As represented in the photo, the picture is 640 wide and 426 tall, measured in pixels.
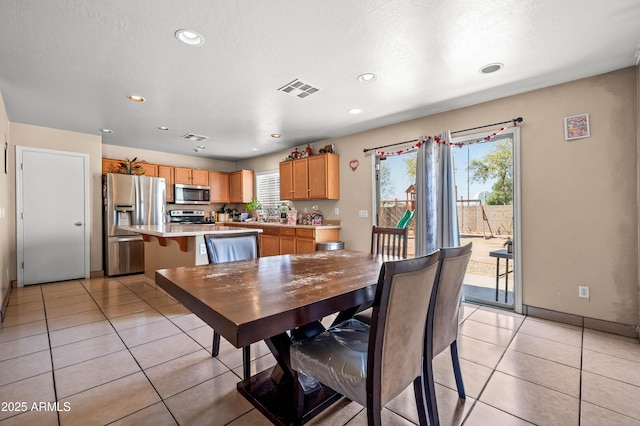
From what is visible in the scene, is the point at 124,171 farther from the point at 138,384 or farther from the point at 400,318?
the point at 400,318

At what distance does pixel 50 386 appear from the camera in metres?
1.84

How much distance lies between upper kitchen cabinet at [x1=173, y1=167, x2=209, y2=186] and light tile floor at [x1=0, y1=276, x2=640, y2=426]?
3.58 metres

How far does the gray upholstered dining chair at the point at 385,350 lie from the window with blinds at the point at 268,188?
5118 mm

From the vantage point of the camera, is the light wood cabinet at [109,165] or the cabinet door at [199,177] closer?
the light wood cabinet at [109,165]

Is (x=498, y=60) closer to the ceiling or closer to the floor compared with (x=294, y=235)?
closer to the ceiling

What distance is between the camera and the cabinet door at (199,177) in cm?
A: 639

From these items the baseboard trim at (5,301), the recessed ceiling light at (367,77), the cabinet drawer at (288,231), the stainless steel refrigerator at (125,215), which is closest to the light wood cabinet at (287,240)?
the cabinet drawer at (288,231)

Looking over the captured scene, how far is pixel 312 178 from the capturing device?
16.2ft

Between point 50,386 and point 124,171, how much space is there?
4328 mm

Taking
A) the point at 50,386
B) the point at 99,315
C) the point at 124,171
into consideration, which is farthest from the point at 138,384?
the point at 124,171

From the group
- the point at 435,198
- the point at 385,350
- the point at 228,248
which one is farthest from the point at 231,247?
the point at 435,198

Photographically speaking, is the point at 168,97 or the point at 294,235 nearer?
the point at 168,97

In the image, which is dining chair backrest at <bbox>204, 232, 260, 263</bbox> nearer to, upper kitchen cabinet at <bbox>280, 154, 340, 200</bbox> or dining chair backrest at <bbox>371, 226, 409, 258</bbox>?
dining chair backrest at <bbox>371, 226, 409, 258</bbox>

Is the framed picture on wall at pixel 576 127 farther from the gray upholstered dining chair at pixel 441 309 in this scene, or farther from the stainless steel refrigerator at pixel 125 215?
the stainless steel refrigerator at pixel 125 215
